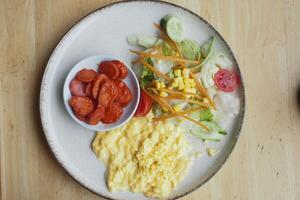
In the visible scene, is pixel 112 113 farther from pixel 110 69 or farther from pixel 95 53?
pixel 95 53

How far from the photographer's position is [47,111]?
8.36 ft

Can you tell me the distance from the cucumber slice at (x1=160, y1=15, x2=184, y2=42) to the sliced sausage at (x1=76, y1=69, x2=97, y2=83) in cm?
50

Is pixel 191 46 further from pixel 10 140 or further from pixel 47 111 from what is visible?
pixel 10 140

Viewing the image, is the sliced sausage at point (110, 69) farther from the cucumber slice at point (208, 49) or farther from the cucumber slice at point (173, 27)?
the cucumber slice at point (208, 49)

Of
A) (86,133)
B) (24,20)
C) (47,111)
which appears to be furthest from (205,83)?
(24,20)

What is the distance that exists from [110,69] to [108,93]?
0.45ft

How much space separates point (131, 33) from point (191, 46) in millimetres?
366

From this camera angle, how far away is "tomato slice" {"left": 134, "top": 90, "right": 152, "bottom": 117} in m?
2.56

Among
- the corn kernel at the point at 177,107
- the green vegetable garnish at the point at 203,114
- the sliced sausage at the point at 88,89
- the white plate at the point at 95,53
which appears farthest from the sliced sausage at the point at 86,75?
the green vegetable garnish at the point at 203,114

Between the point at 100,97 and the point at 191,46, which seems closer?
the point at 100,97

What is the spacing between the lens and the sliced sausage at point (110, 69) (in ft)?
8.11

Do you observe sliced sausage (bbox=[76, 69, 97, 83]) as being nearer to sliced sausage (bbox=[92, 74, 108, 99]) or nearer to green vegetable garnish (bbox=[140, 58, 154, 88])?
sliced sausage (bbox=[92, 74, 108, 99])

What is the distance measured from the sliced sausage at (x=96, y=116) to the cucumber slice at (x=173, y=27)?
1.93ft

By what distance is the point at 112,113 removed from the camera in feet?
8.18
